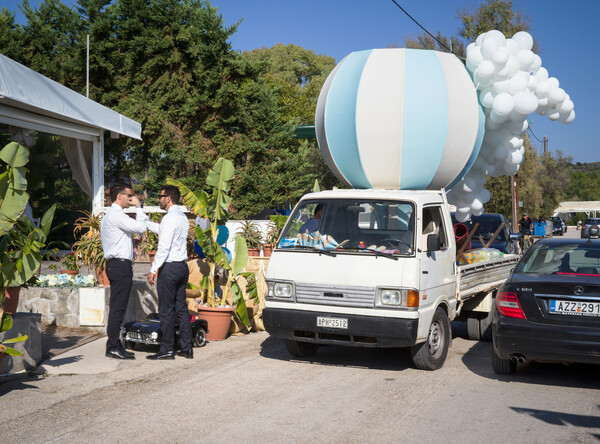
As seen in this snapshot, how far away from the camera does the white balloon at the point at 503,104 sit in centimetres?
998

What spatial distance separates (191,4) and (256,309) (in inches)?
627

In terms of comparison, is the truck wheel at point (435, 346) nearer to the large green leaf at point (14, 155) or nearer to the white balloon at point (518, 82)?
the white balloon at point (518, 82)

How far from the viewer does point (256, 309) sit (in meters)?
10.4

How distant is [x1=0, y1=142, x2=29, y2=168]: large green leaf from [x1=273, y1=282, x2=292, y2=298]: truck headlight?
3.12 metres

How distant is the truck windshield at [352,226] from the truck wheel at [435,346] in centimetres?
102

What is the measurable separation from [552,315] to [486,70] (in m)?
4.60

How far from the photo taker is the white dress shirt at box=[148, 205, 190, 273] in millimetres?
7918

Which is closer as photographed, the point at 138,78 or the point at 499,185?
the point at 138,78

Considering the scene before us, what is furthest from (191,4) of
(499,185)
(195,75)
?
(499,185)

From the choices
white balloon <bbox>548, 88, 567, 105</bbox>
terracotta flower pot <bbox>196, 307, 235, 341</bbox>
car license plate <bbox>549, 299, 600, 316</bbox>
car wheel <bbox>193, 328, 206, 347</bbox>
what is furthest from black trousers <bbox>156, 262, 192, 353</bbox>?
white balloon <bbox>548, 88, 567, 105</bbox>

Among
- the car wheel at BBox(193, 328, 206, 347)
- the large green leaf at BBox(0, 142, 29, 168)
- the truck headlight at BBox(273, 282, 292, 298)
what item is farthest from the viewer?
the car wheel at BBox(193, 328, 206, 347)

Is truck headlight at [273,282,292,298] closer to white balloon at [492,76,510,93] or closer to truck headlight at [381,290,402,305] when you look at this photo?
truck headlight at [381,290,402,305]

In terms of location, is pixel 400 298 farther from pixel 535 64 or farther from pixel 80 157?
pixel 80 157

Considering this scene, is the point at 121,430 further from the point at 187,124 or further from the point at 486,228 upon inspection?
the point at 187,124
